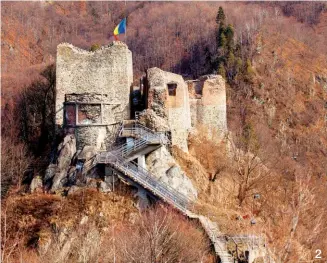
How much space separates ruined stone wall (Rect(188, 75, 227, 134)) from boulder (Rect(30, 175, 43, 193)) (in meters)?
13.4

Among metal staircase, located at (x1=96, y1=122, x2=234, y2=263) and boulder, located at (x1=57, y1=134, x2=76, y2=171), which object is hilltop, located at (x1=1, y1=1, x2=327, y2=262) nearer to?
metal staircase, located at (x1=96, y1=122, x2=234, y2=263)

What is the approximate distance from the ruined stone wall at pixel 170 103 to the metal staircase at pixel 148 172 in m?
2.21

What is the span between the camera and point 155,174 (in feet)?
96.3

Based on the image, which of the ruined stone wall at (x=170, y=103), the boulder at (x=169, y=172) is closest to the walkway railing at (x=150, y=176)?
the boulder at (x=169, y=172)

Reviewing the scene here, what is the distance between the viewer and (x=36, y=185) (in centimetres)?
3077

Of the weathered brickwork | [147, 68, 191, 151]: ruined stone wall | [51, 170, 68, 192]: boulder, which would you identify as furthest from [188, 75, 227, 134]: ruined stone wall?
[51, 170, 68, 192]: boulder

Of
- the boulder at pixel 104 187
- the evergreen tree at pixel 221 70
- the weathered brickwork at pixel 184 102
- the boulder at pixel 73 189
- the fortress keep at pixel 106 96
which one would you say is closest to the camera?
the boulder at pixel 73 189

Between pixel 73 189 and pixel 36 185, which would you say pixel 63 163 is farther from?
pixel 73 189

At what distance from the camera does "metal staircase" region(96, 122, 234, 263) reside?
79.0 ft

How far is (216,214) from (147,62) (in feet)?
275

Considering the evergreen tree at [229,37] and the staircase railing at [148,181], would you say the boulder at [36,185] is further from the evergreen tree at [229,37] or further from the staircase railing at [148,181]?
the evergreen tree at [229,37]

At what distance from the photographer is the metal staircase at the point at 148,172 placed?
948 inches

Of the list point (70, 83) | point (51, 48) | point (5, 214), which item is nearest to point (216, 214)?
point (5, 214)

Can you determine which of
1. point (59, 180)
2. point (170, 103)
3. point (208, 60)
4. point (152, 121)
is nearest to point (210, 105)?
point (170, 103)
